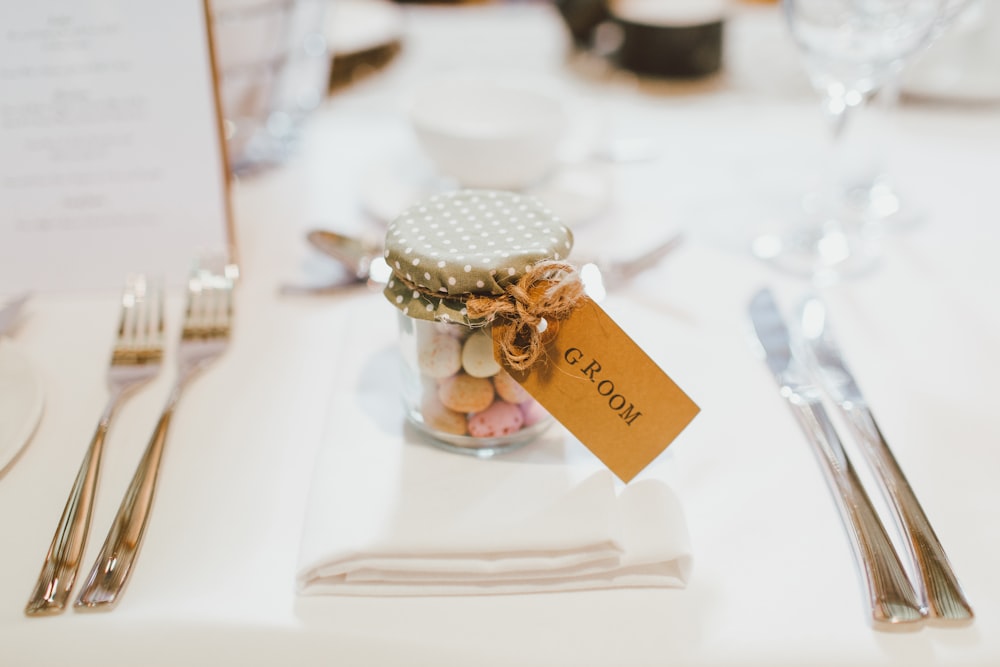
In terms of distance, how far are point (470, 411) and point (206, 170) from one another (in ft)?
1.18

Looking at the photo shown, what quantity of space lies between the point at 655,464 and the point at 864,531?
125mm

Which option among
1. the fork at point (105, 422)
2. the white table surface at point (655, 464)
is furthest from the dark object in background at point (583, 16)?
the fork at point (105, 422)

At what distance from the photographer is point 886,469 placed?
0.51m

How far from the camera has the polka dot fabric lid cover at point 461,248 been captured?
44cm

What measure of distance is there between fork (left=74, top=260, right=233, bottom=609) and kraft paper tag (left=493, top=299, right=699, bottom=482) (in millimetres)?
236

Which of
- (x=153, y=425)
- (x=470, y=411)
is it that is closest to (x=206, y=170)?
(x=153, y=425)

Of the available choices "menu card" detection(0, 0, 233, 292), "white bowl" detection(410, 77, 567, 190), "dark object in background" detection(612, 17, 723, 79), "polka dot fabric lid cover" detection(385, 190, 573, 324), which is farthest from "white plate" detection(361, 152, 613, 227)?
"dark object in background" detection(612, 17, 723, 79)

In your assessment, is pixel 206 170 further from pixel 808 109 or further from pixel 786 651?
pixel 808 109

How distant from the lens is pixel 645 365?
1.50ft

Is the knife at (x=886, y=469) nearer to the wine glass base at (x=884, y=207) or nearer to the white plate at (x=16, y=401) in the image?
the wine glass base at (x=884, y=207)

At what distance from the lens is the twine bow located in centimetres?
43

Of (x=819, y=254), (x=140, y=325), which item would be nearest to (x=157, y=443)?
(x=140, y=325)

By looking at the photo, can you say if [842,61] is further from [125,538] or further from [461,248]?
[125,538]

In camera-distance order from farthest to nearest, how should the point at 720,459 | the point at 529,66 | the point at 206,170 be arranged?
1. the point at 529,66
2. the point at 206,170
3. the point at 720,459
